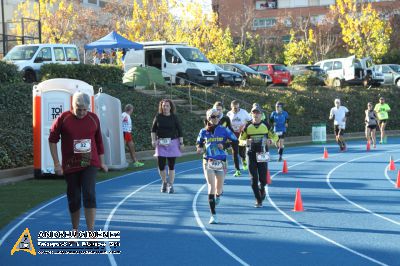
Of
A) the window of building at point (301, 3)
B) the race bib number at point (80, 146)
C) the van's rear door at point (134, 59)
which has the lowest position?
the race bib number at point (80, 146)

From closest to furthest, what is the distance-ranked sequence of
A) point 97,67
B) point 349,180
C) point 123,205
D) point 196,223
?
point 196,223, point 123,205, point 349,180, point 97,67

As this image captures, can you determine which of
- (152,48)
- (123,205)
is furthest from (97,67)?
(123,205)

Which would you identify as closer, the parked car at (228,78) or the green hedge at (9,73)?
the green hedge at (9,73)

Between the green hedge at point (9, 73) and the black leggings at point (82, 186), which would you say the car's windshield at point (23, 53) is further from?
the black leggings at point (82, 186)

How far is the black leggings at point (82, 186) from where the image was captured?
30.3 feet

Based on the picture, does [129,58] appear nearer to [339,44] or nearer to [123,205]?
[123,205]

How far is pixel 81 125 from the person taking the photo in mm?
9125

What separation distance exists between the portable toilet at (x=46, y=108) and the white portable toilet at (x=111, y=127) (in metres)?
2.31

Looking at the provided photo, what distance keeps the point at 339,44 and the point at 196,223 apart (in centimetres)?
5612

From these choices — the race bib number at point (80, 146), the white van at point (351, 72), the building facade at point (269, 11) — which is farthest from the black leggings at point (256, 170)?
the building facade at point (269, 11)

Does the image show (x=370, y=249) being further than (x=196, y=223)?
No

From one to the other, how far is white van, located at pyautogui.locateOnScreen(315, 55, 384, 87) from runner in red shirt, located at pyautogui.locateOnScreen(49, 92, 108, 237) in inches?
1393

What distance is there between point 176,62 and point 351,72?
13881mm

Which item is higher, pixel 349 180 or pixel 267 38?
pixel 267 38
